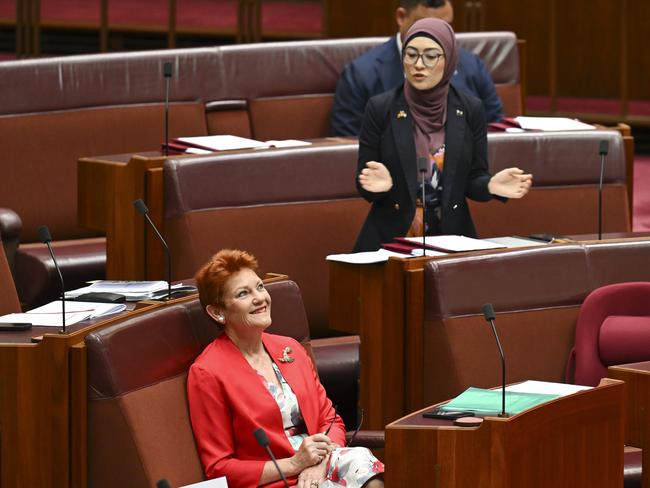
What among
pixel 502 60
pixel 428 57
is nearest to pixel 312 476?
pixel 428 57

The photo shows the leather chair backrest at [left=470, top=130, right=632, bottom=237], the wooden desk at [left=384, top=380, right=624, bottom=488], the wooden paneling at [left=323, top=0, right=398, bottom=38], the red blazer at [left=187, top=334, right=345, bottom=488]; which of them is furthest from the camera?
the wooden paneling at [left=323, top=0, right=398, bottom=38]

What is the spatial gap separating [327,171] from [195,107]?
0.43 metres

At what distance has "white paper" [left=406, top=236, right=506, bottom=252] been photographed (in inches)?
86.0

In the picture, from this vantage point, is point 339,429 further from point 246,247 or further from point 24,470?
point 246,247

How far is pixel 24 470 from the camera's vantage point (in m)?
1.69

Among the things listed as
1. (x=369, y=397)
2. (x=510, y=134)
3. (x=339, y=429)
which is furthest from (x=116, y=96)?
(x=339, y=429)

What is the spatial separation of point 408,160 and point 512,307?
0.30 m

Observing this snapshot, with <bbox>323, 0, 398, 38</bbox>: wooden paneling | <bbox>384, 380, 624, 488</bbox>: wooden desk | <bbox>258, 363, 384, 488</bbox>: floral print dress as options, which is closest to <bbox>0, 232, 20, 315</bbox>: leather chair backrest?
<bbox>258, 363, 384, 488</bbox>: floral print dress

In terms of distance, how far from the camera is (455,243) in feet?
7.29

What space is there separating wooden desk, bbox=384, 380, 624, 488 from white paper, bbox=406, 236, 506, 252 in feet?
1.47

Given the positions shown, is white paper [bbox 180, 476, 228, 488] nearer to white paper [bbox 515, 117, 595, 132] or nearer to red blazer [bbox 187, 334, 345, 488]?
red blazer [bbox 187, 334, 345, 488]

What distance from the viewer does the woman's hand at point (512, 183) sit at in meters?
2.28

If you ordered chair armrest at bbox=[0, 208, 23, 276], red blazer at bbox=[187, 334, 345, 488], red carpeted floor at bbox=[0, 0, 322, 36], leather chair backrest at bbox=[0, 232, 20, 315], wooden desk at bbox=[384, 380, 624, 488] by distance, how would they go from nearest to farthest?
wooden desk at bbox=[384, 380, 624, 488], red blazer at bbox=[187, 334, 345, 488], leather chair backrest at bbox=[0, 232, 20, 315], chair armrest at bbox=[0, 208, 23, 276], red carpeted floor at bbox=[0, 0, 322, 36]

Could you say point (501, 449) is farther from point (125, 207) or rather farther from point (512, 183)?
point (125, 207)
